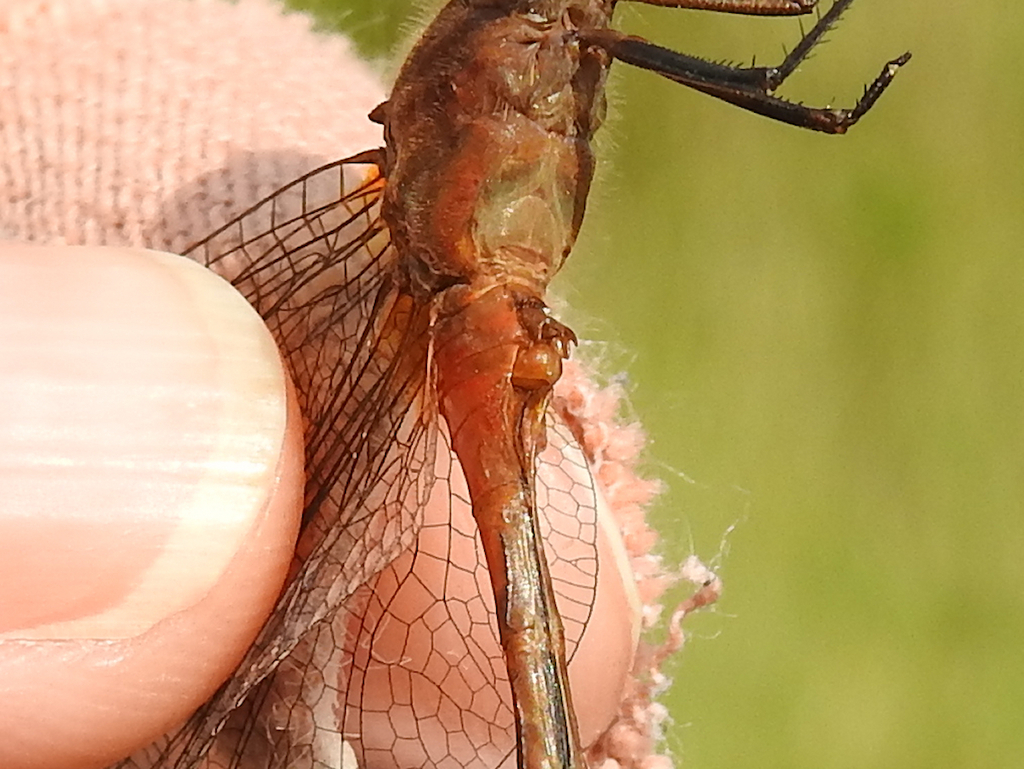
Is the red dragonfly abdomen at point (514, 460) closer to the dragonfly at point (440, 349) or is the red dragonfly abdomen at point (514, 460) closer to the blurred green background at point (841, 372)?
the dragonfly at point (440, 349)

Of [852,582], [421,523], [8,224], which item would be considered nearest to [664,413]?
[852,582]

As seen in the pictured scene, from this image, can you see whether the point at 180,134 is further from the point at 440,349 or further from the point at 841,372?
the point at 841,372

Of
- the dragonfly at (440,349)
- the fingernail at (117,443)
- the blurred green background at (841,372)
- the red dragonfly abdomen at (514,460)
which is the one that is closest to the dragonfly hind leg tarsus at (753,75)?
the dragonfly at (440,349)

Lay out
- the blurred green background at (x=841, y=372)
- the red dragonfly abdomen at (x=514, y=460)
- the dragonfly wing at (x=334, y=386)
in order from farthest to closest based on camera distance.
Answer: the blurred green background at (x=841, y=372) → the dragonfly wing at (x=334, y=386) → the red dragonfly abdomen at (x=514, y=460)

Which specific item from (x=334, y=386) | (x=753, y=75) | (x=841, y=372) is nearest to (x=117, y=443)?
(x=334, y=386)

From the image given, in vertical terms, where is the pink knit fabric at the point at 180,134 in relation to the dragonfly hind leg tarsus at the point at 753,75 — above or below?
below

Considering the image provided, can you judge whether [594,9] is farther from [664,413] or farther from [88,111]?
[664,413]

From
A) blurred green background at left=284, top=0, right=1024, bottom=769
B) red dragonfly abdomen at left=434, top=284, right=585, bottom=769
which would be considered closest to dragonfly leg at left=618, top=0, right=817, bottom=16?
red dragonfly abdomen at left=434, top=284, right=585, bottom=769
